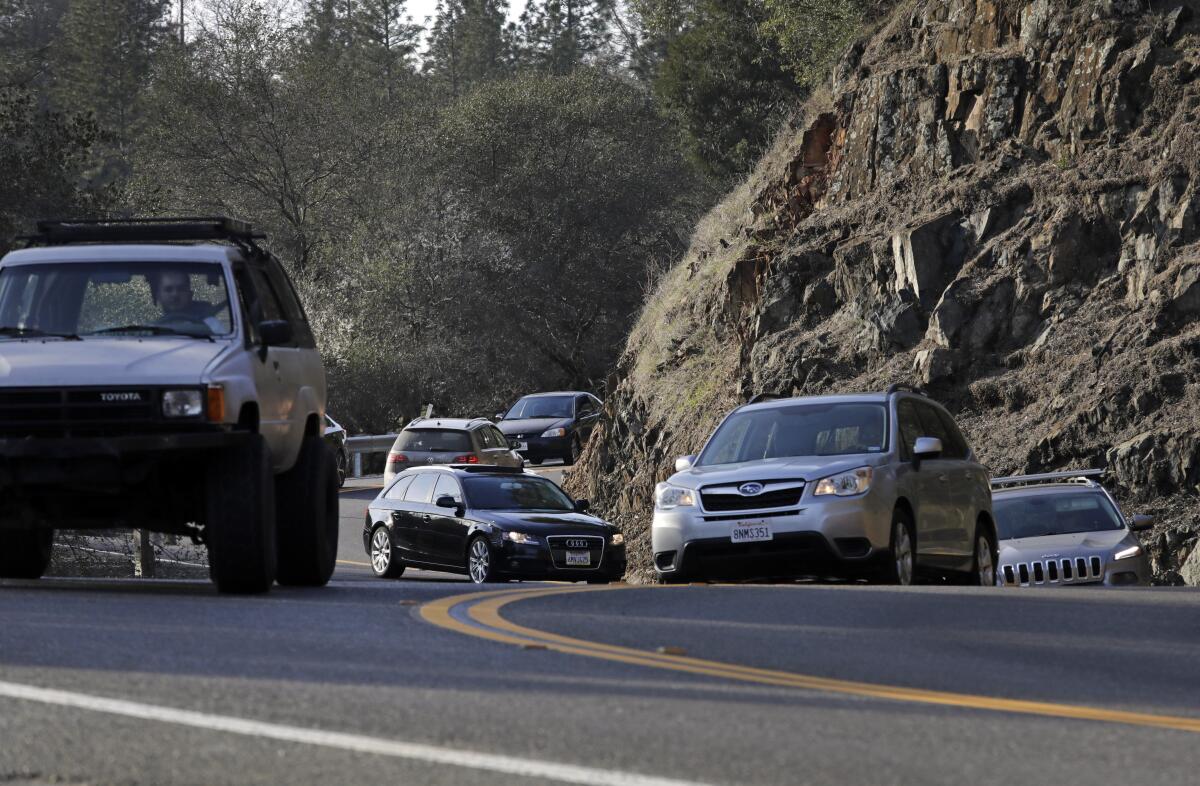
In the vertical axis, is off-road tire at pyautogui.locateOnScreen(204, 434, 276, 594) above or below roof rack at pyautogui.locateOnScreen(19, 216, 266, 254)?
below

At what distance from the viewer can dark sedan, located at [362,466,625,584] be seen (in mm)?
22156

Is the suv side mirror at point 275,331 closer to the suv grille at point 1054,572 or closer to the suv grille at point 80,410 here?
the suv grille at point 80,410

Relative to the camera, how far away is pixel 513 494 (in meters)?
23.6

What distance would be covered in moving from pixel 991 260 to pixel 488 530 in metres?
10.6

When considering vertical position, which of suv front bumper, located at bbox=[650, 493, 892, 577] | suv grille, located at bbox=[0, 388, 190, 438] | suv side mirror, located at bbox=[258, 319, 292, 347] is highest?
suv side mirror, located at bbox=[258, 319, 292, 347]

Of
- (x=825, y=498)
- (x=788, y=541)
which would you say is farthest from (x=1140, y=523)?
(x=788, y=541)

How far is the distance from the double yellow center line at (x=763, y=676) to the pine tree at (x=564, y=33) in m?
91.3

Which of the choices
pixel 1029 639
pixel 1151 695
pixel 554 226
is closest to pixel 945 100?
pixel 1029 639

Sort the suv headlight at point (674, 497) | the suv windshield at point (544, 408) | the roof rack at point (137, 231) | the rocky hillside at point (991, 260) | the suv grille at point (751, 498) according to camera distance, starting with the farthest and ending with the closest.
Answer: the suv windshield at point (544, 408) → the rocky hillside at point (991, 260) → the suv headlight at point (674, 497) → the suv grille at point (751, 498) → the roof rack at point (137, 231)

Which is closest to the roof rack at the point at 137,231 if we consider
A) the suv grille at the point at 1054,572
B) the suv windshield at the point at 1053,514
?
the suv grille at the point at 1054,572

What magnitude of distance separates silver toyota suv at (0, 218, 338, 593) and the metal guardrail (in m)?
32.4

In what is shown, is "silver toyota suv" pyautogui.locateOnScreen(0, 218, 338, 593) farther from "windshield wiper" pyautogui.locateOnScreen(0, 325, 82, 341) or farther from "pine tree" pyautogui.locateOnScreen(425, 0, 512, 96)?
"pine tree" pyautogui.locateOnScreen(425, 0, 512, 96)

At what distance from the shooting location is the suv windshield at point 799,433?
15.4 metres

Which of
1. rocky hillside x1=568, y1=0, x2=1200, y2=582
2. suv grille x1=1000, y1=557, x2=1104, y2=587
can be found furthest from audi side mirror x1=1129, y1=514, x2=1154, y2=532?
rocky hillside x1=568, y1=0, x2=1200, y2=582
